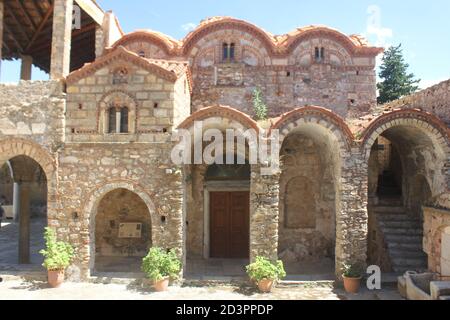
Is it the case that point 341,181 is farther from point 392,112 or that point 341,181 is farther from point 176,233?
point 176,233

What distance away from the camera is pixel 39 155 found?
365 inches

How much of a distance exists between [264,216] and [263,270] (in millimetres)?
1313

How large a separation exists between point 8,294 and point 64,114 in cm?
460

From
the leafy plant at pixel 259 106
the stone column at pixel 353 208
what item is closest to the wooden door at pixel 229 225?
the leafy plant at pixel 259 106

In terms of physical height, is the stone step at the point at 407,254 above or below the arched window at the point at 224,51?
below

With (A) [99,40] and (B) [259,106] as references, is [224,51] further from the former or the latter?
(A) [99,40]

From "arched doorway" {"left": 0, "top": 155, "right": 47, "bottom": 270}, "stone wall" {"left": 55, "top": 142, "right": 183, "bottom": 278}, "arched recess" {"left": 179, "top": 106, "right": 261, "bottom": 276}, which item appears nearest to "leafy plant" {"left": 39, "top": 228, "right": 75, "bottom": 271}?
"stone wall" {"left": 55, "top": 142, "right": 183, "bottom": 278}

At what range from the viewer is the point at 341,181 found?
9039 millimetres

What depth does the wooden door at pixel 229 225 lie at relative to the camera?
11711 mm

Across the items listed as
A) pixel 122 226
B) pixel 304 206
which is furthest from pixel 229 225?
pixel 122 226

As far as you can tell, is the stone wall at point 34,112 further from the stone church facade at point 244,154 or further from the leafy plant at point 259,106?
the leafy plant at point 259,106

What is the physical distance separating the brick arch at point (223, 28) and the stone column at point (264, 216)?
6.09 metres

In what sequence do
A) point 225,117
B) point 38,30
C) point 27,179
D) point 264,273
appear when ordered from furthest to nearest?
1. point 38,30
2. point 27,179
3. point 225,117
4. point 264,273

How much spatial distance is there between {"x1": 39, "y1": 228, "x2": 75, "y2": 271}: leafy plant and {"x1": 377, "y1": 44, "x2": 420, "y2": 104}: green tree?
18.3 meters
